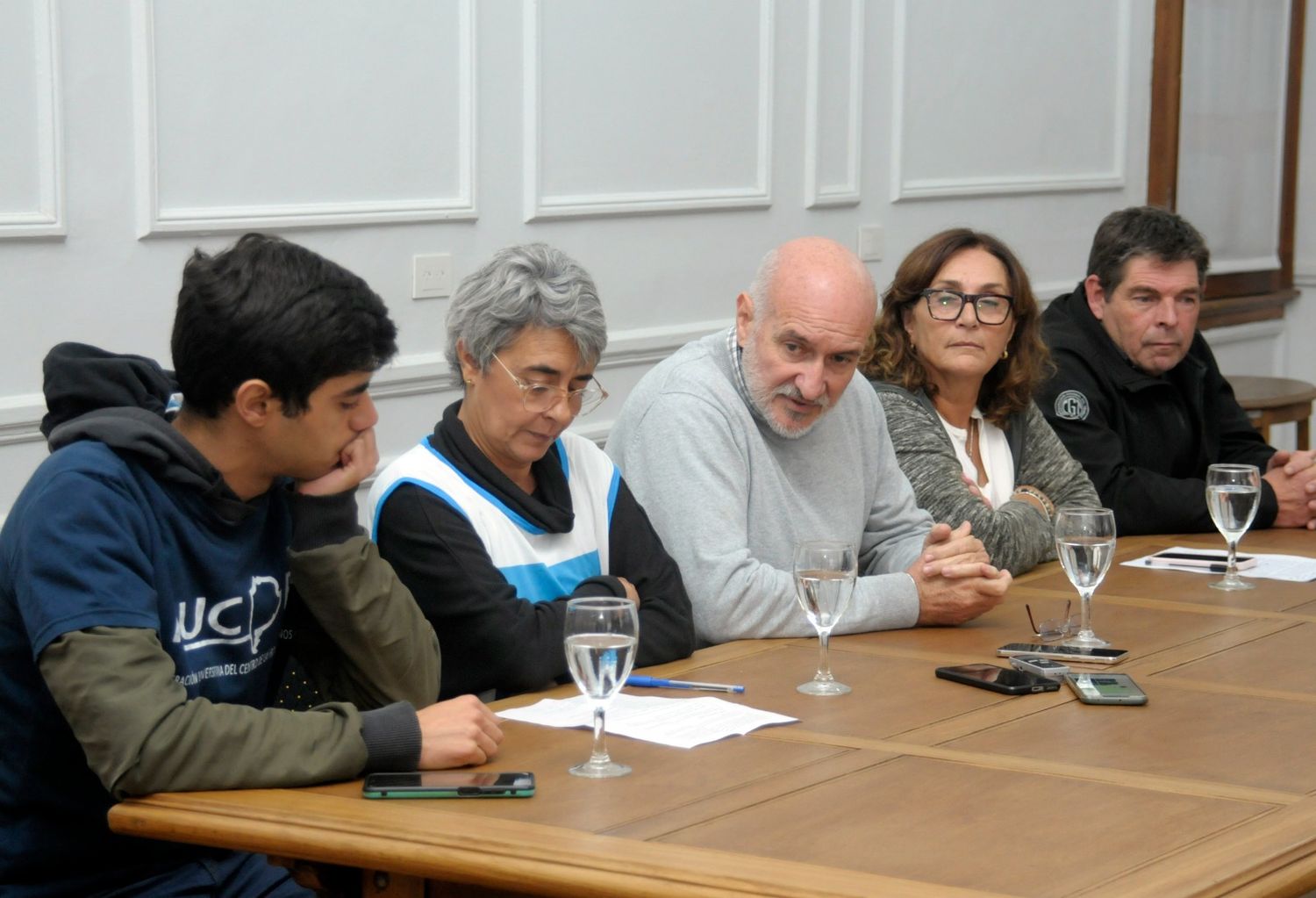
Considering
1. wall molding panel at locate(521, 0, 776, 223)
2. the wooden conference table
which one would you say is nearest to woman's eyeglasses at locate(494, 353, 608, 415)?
the wooden conference table

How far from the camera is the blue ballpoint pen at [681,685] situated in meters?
1.97

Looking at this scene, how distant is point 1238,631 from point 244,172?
2313 millimetres

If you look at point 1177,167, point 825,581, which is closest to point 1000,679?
point 825,581

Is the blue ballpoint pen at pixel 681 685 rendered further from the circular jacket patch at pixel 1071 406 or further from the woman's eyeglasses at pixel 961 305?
the circular jacket patch at pixel 1071 406

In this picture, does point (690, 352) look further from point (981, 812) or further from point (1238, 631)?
point (981, 812)

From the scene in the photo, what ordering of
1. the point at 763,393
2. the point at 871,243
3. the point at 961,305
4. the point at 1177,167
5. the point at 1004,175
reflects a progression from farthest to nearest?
the point at 1177,167, the point at 1004,175, the point at 871,243, the point at 961,305, the point at 763,393

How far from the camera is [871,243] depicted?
5375 millimetres

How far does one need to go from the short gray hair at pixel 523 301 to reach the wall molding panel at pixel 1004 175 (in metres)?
3.41

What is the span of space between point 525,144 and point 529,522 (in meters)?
2.20

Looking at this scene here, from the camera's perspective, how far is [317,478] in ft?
6.10

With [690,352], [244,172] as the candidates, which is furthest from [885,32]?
[690,352]

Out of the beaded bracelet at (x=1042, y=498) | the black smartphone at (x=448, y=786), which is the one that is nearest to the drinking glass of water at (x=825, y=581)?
the black smartphone at (x=448, y=786)

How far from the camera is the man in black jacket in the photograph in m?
3.48

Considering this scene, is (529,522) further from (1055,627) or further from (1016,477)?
(1016,477)
